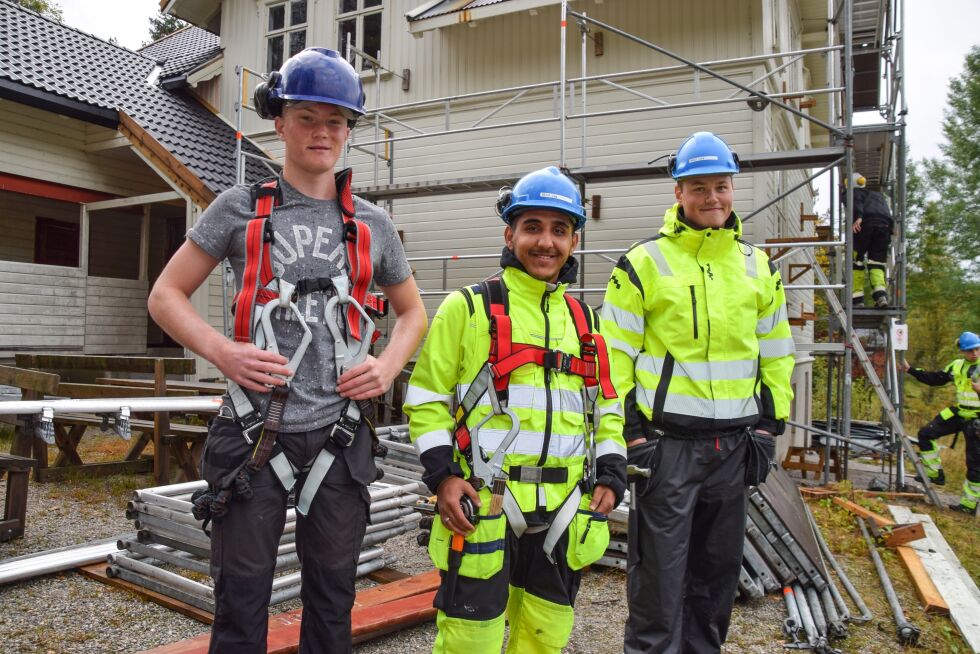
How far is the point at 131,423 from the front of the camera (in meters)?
7.18

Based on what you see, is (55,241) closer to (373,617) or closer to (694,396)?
(373,617)

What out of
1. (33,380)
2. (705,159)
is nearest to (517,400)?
(705,159)

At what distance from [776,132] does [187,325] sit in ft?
35.0

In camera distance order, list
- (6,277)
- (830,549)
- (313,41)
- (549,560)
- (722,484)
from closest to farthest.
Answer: (549,560) → (722,484) → (830,549) → (6,277) → (313,41)

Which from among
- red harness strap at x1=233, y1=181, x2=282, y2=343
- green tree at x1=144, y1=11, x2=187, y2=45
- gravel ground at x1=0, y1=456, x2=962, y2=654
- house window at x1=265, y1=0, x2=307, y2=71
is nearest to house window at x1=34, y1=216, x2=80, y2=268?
house window at x1=265, y1=0, x2=307, y2=71

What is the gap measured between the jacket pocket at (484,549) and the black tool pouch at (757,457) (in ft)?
4.14

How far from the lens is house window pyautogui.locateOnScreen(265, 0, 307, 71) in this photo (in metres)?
13.6

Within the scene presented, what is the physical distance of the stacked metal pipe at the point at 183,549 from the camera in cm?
397

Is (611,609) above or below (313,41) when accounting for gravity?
below

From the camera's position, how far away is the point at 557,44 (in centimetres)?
1091

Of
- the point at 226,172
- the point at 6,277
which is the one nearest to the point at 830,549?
the point at 226,172

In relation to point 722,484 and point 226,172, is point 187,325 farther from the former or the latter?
point 226,172

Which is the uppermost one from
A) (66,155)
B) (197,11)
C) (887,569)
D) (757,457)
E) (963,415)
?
(197,11)

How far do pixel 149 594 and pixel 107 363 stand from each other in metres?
→ 4.27
